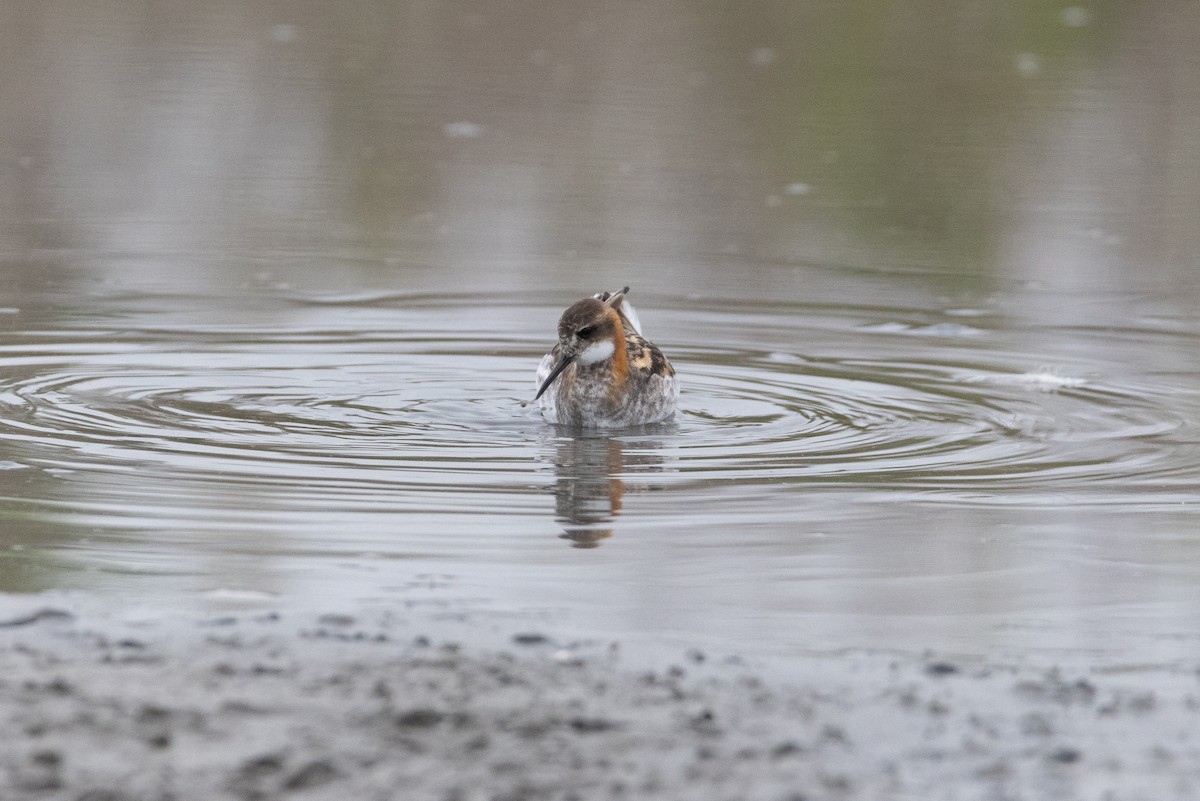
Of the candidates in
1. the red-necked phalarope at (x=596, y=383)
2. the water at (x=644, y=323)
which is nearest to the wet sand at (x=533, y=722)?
the water at (x=644, y=323)

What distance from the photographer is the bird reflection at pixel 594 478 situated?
7465mm

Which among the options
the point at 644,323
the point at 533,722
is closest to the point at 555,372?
the point at 644,323

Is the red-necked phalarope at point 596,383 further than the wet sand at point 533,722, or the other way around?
the red-necked phalarope at point 596,383

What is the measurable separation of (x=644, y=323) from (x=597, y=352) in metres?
2.49

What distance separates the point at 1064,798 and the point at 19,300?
9.47 metres

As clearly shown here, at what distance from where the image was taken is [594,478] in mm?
8664

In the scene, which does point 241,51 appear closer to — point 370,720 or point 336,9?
point 336,9

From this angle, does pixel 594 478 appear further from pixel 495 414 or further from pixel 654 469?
pixel 495 414

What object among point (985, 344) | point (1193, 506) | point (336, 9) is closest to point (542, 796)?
point (1193, 506)

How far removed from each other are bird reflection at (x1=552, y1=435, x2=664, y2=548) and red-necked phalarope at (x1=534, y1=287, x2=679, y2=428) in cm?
23

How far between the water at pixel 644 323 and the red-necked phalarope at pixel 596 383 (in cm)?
19

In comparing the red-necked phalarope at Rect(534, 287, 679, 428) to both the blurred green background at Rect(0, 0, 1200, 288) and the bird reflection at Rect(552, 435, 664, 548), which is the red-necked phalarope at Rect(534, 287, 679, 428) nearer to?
the bird reflection at Rect(552, 435, 664, 548)

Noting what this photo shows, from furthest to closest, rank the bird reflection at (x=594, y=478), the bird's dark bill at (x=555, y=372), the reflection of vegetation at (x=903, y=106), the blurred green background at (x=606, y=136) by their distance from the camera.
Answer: the reflection of vegetation at (x=903, y=106) < the blurred green background at (x=606, y=136) < the bird's dark bill at (x=555, y=372) < the bird reflection at (x=594, y=478)

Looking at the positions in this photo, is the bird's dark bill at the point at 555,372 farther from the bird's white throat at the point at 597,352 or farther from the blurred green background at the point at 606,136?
the blurred green background at the point at 606,136
